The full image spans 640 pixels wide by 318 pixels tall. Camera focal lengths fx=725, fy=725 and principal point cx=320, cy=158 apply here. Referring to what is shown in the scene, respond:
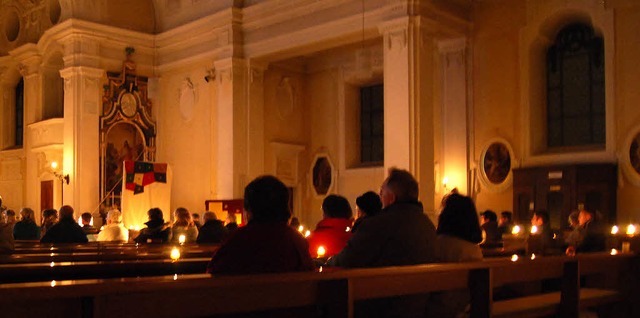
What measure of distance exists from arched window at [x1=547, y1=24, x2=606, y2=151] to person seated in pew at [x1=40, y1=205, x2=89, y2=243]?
935 cm

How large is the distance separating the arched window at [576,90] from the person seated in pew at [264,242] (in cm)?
1121

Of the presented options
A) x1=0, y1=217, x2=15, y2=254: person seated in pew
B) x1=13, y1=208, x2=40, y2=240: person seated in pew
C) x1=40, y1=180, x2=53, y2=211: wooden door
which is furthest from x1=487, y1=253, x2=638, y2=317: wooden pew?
x1=40, y1=180, x2=53, y2=211: wooden door

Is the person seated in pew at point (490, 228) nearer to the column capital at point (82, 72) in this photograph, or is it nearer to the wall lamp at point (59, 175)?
the column capital at point (82, 72)

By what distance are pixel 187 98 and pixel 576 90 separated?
10.3 m

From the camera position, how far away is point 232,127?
17688 millimetres

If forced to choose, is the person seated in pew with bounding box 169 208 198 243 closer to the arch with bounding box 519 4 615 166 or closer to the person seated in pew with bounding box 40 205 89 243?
the person seated in pew with bounding box 40 205 89 243

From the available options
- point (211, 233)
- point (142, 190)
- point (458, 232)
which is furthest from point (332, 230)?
point (142, 190)

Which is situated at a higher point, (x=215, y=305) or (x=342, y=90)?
(x=342, y=90)

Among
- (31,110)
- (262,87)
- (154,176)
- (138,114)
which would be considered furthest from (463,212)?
(31,110)

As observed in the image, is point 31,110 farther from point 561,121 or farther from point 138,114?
point 561,121

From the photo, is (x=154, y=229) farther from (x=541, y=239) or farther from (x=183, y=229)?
(x=541, y=239)

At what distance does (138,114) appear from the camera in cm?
2045

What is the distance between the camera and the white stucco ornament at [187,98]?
19688 mm

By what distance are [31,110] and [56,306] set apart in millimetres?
20902
